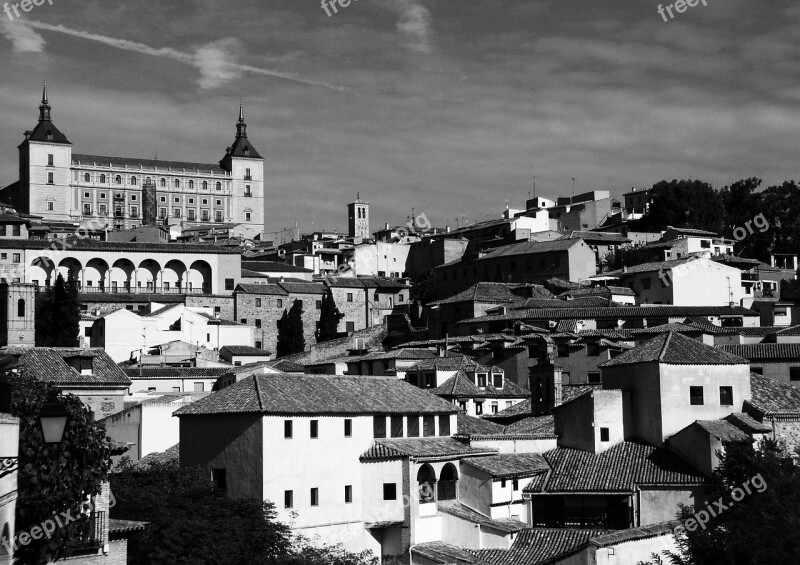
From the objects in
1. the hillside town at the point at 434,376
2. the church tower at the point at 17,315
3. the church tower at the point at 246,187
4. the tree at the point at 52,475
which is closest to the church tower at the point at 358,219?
the church tower at the point at 246,187

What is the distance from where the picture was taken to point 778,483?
1216 inches

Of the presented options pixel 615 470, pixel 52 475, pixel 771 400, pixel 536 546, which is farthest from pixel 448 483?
pixel 52 475

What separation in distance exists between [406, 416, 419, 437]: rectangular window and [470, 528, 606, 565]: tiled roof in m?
5.16

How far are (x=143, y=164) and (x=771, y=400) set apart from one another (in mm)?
111488

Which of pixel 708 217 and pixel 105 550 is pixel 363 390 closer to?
pixel 105 550

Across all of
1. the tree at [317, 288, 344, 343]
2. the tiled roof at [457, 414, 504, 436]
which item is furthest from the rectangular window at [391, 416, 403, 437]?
the tree at [317, 288, 344, 343]

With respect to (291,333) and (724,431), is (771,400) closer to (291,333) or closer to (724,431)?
(724,431)

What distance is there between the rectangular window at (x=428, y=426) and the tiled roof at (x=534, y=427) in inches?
99.0

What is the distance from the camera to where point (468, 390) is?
53.0m

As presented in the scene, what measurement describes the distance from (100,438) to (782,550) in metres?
Answer: 13.1

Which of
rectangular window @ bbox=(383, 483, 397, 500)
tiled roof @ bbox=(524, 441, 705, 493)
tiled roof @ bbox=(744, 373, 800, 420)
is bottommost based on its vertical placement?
rectangular window @ bbox=(383, 483, 397, 500)

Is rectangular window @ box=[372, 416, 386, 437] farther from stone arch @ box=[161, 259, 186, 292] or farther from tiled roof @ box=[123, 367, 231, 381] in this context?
stone arch @ box=[161, 259, 186, 292]

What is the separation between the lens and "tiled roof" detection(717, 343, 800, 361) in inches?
2179

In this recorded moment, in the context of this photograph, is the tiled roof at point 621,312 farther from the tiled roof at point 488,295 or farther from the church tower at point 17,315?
the church tower at point 17,315
